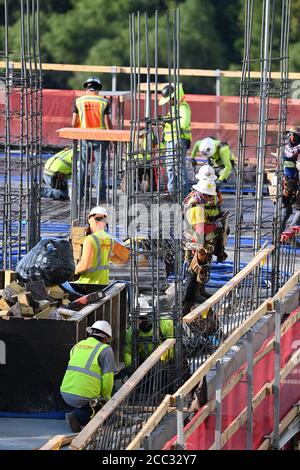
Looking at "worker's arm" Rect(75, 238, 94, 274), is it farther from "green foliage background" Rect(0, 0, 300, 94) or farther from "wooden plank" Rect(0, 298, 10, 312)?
"green foliage background" Rect(0, 0, 300, 94)

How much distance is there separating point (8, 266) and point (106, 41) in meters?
48.6

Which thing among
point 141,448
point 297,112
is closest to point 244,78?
point 141,448

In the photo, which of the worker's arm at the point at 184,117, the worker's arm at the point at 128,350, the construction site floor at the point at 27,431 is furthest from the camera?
Answer: the worker's arm at the point at 184,117

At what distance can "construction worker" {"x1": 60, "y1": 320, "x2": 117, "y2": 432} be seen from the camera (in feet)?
47.3

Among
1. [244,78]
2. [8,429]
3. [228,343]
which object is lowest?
[8,429]

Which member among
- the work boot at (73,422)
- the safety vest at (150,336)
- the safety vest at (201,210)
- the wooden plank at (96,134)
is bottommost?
the work boot at (73,422)

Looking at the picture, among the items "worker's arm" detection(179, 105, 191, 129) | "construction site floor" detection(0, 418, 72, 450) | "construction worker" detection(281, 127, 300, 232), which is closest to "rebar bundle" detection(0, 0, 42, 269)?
Answer: "construction site floor" detection(0, 418, 72, 450)

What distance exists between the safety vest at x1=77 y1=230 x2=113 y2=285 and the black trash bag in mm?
280

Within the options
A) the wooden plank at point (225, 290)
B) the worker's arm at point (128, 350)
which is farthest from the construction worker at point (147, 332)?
the wooden plank at point (225, 290)

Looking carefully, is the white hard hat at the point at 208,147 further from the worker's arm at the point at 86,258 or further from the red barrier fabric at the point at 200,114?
the worker's arm at the point at 86,258

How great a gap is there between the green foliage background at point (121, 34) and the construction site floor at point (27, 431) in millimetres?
46295

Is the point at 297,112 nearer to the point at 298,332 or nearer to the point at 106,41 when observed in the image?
the point at 298,332

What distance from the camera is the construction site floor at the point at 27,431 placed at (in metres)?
14.1

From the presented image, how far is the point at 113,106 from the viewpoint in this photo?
32906 millimetres
